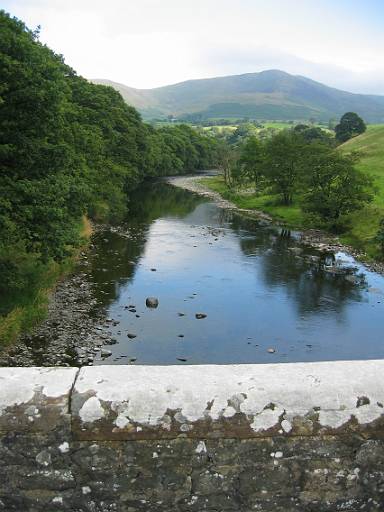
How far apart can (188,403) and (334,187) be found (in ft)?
154

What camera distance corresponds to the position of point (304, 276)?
3198cm

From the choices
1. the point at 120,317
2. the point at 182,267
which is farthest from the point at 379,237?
the point at 120,317

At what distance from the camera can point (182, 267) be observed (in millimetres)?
32469

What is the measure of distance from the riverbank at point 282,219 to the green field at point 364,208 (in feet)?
0.36

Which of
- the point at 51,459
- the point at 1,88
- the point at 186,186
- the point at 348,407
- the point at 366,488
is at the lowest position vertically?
the point at 186,186

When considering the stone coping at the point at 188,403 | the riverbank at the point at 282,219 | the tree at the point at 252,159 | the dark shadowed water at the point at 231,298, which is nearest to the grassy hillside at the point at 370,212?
the riverbank at the point at 282,219

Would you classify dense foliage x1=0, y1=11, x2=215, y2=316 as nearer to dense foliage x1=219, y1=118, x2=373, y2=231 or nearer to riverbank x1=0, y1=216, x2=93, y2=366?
riverbank x1=0, y1=216, x2=93, y2=366

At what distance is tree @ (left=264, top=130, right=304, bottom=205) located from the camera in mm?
59125

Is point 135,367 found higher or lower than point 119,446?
higher

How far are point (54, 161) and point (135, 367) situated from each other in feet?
61.2

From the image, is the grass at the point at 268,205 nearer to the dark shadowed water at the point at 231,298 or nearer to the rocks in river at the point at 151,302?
the dark shadowed water at the point at 231,298

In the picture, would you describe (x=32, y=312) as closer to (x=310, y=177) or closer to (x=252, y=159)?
(x=310, y=177)

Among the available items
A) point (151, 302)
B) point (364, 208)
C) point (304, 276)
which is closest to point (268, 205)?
point (364, 208)

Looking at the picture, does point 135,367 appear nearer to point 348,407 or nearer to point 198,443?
point 198,443
